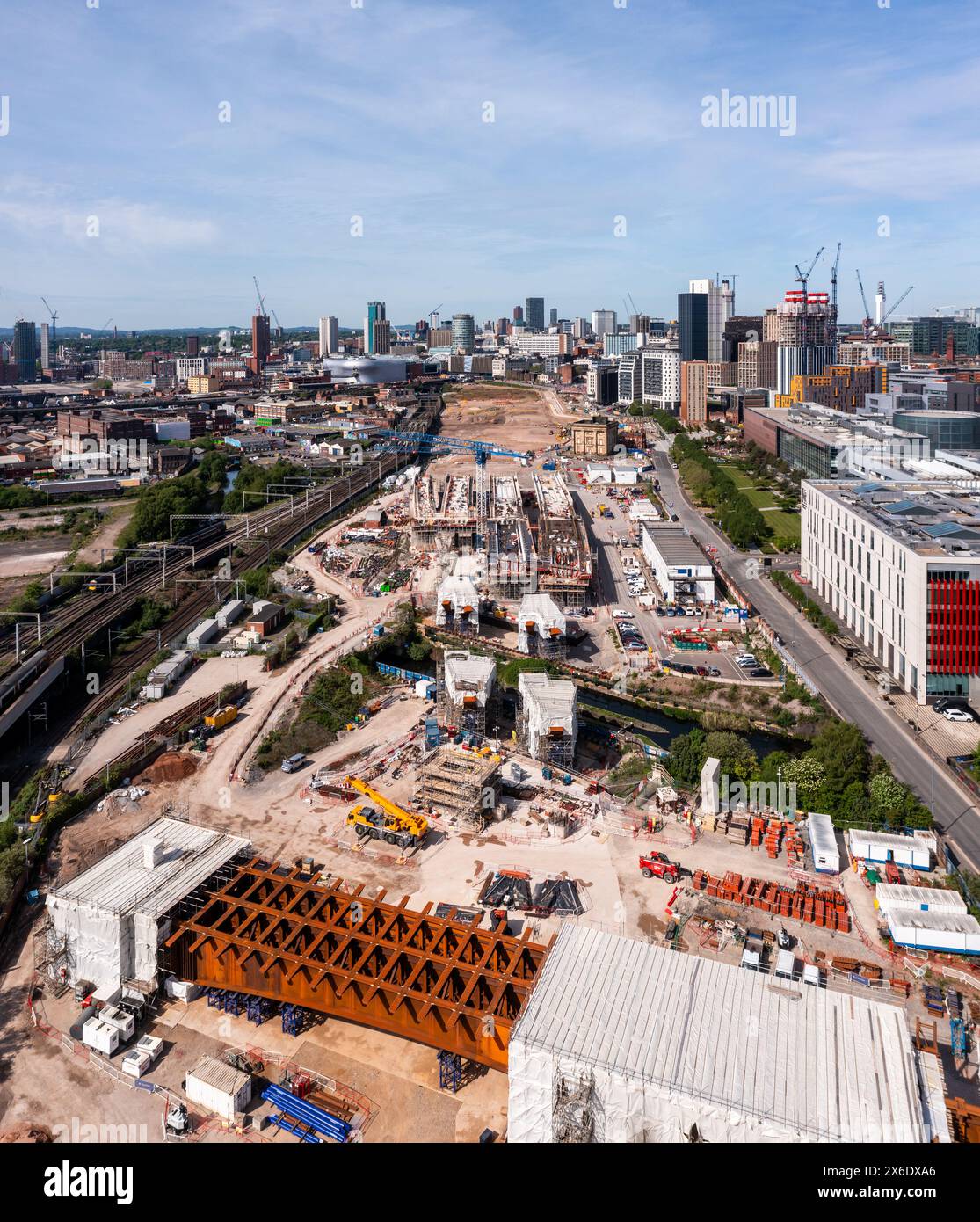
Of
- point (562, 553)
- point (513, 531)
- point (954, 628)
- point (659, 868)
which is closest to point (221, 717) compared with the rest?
point (659, 868)

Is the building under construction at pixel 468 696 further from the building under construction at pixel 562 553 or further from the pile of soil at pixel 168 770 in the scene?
the building under construction at pixel 562 553

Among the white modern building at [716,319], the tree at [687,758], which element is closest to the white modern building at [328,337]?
the white modern building at [716,319]

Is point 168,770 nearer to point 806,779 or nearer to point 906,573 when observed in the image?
point 806,779

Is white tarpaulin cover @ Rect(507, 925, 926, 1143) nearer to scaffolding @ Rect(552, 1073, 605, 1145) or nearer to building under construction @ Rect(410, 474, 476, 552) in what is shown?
scaffolding @ Rect(552, 1073, 605, 1145)

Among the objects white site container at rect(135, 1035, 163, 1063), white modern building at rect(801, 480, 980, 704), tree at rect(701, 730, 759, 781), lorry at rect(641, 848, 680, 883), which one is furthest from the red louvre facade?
white site container at rect(135, 1035, 163, 1063)

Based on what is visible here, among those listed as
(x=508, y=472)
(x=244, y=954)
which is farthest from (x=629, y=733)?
(x=508, y=472)
